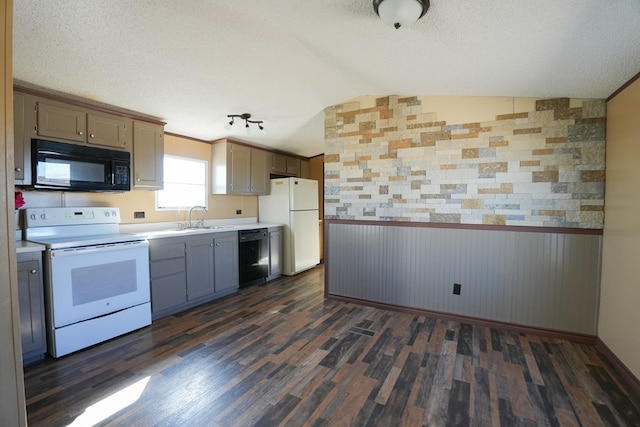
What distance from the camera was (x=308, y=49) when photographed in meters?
2.37

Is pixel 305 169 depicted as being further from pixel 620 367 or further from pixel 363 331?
pixel 620 367

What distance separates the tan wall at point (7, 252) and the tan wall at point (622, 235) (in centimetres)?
336

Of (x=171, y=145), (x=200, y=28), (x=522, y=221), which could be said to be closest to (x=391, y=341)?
(x=522, y=221)

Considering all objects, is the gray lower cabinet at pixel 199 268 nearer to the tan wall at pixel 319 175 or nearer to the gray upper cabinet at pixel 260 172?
the gray upper cabinet at pixel 260 172

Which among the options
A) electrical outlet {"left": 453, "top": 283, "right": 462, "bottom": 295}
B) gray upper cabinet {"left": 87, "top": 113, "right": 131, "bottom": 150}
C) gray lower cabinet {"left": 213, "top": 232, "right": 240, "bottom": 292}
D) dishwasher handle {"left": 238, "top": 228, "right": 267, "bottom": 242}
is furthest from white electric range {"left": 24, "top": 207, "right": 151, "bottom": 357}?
electrical outlet {"left": 453, "top": 283, "right": 462, "bottom": 295}

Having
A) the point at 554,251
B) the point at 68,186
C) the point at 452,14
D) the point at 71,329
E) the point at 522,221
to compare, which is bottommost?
the point at 71,329

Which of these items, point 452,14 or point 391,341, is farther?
point 391,341

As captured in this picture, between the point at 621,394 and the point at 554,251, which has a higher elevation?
the point at 554,251

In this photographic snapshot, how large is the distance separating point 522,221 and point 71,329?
416 cm

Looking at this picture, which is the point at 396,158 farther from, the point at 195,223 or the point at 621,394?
the point at 195,223

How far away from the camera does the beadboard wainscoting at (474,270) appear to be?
2652 mm

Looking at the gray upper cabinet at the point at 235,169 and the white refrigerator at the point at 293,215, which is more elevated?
the gray upper cabinet at the point at 235,169

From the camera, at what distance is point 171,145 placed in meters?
3.92

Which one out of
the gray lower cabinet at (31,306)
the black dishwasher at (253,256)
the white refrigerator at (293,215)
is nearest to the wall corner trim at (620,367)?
the white refrigerator at (293,215)
